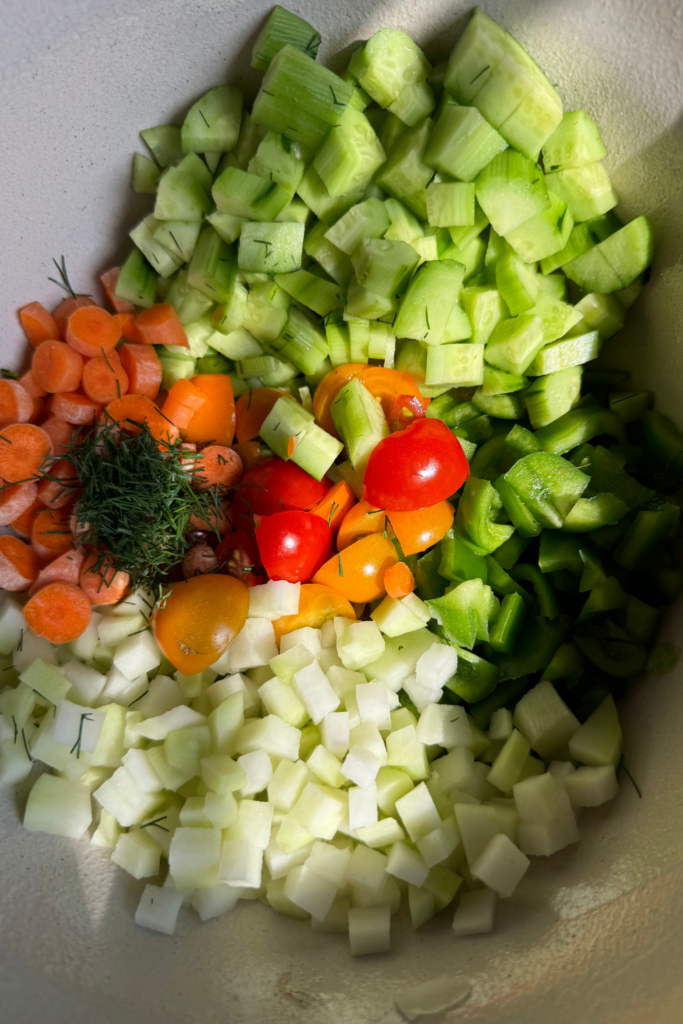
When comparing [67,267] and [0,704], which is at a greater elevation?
[67,267]

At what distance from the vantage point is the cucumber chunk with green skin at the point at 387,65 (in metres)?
1.45

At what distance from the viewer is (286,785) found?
142 cm

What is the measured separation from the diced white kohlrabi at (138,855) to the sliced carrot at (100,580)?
53cm

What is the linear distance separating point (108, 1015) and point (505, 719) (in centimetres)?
96

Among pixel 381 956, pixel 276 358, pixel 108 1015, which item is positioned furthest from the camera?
pixel 276 358

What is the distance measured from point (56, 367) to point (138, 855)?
112 cm

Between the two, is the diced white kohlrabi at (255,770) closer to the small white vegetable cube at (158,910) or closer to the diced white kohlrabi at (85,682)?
the small white vegetable cube at (158,910)

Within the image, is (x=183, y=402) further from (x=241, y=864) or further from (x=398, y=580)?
(x=241, y=864)

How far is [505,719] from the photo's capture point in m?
1.52

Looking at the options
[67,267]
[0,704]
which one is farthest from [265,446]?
[0,704]

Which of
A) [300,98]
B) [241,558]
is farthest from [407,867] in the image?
[300,98]

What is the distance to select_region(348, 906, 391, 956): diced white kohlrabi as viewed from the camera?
53.3 inches

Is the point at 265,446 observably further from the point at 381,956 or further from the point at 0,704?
the point at 381,956

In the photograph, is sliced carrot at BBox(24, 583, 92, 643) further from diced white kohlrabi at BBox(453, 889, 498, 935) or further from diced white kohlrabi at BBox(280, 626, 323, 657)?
diced white kohlrabi at BBox(453, 889, 498, 935)
